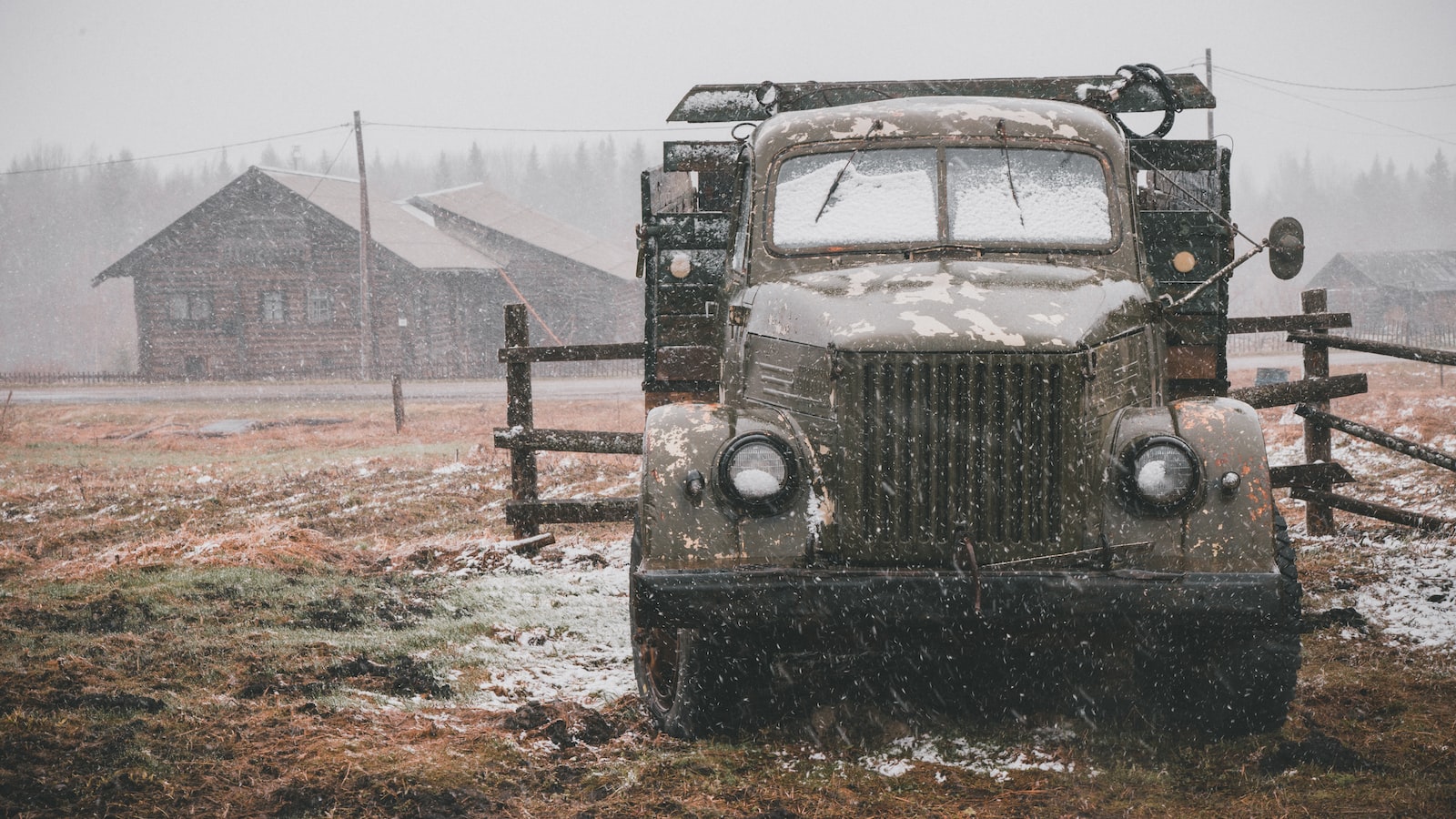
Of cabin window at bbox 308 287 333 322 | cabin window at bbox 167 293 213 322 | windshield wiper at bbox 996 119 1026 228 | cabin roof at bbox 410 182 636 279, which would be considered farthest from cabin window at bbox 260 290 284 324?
windshield wiper at bbox 996 119 1026 228

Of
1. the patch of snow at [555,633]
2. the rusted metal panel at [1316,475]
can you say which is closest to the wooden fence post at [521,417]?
the patch of snow at [555,633]

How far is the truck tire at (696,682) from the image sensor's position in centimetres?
437

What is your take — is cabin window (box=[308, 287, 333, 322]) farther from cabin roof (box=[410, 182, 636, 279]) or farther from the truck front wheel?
the truck front wheel

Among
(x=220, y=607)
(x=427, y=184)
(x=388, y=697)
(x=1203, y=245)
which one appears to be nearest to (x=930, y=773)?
(x=388, y=697)

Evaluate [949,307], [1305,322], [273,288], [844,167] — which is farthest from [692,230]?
[273,288]

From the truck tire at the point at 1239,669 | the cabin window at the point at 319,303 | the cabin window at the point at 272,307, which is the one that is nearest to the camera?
the truck tire at the point at 1239,669

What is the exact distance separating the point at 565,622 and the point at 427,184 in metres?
127

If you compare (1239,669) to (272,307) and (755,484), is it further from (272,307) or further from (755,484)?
(272,307)

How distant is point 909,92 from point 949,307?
9.79ft

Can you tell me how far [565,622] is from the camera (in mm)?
6387

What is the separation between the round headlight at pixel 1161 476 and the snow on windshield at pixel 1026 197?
130 cm

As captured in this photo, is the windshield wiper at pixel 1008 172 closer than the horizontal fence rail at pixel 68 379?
Yes

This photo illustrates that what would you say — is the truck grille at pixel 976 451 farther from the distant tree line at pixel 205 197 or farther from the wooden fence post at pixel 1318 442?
the distant tree line at pixel 205 197

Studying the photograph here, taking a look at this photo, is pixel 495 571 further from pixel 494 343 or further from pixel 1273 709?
pixel 494 343
